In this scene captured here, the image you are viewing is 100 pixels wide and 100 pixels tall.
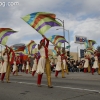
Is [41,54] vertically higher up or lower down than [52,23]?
lower down

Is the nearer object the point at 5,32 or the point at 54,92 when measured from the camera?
the point at 54,92

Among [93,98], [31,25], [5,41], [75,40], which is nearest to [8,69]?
[5,41]

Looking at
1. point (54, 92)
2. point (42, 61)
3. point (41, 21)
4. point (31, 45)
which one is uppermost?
point (31, 45)

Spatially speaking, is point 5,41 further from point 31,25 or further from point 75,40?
point 75,40

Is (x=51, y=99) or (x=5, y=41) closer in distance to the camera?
(x=51, y=99)


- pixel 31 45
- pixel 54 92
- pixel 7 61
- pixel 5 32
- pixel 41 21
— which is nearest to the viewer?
pixel 54 92

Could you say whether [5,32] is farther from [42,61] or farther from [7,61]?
[42,61]

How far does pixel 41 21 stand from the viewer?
10961mm

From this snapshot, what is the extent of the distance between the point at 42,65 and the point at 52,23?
226cm

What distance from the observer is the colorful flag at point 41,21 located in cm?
1054


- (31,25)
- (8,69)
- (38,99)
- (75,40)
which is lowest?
(38,99)

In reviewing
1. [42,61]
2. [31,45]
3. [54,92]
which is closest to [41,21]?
[42,61]

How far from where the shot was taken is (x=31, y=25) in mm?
10508

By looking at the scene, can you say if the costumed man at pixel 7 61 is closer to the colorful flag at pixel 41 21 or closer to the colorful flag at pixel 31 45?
the colorful flag at pixel 41 21
